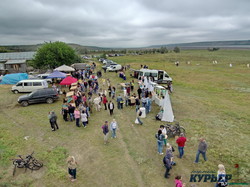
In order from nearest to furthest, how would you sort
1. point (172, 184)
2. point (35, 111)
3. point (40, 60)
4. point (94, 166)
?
point (172, 184)
point (94, 166)
point (35, 111)
point (40, 60)

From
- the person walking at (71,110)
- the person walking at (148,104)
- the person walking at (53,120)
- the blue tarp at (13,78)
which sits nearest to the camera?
the person walking at (53,120)

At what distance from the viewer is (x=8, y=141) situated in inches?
354

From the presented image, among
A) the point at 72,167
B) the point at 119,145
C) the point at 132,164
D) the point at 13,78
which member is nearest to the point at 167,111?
the point at 119,145

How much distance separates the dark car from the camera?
559 inches

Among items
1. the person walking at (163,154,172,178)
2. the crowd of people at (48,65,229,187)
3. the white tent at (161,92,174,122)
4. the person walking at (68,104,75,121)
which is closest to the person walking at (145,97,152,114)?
the crowd of people at (48,65,229,187)

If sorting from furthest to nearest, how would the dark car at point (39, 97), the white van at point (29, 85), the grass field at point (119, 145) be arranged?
the white van at point (29, 85) < the dark car at point (39, 97) < the grass field at point (119, 145)

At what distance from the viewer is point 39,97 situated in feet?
47.8

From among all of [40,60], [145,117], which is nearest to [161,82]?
[145,117]

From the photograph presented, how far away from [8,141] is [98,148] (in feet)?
17.0

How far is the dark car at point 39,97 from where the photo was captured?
46.6ft

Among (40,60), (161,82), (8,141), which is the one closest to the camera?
(8,141)

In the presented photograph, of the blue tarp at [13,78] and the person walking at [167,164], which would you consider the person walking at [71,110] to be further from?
the blue tarp at [13,78]

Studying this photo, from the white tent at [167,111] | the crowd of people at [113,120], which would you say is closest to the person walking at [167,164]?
the crowd of people at [113,120]

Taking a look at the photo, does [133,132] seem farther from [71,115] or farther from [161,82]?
[161,82]
